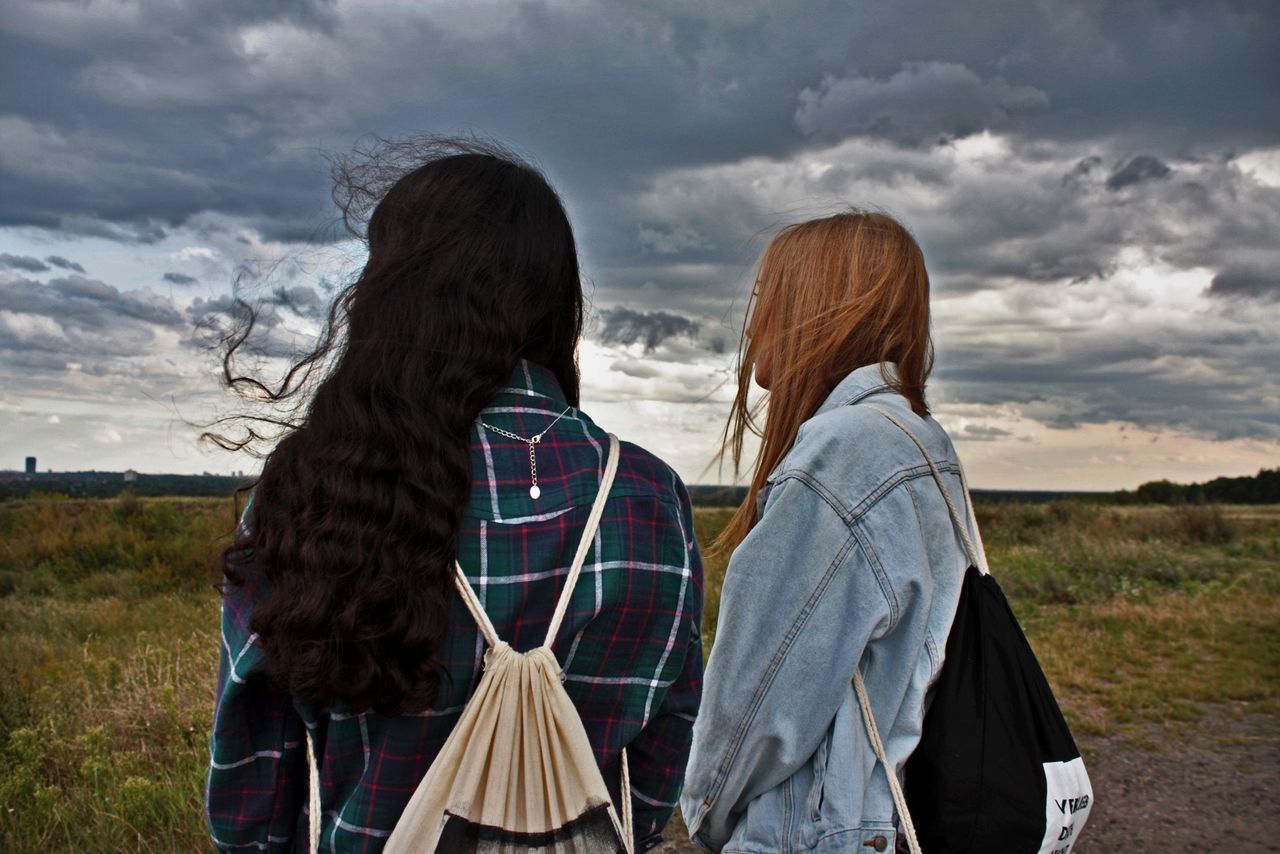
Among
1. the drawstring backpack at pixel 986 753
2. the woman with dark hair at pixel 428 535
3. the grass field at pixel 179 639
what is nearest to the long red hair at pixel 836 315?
the drawstring backpack at pixel 986 753

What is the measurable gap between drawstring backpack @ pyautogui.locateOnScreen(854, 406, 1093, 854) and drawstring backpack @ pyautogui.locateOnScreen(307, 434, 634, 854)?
57cm

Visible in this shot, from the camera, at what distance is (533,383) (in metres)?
1.72

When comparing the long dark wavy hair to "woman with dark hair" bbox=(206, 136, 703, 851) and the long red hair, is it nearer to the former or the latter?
"woman with dark hair" bbox=(206, 136, 703, 851)

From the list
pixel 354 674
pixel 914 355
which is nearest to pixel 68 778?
pixel 354 674

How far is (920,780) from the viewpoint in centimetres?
188

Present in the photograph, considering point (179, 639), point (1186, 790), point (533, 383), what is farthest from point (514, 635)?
point (179, 639)

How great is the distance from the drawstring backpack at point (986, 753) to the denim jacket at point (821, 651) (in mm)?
43

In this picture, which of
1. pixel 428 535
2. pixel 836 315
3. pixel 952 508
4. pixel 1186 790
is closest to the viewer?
pixel 428 535

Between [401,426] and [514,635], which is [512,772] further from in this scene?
[401,426]

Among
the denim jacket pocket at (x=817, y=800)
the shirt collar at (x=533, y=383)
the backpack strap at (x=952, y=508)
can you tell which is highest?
the shirt collar at (x=533, y=383)

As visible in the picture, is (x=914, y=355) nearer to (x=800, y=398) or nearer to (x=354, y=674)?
(x=800, y=398)

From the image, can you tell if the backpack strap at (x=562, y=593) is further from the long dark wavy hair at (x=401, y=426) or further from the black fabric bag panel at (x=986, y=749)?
the black fabric bag panel at (x=986, y=749)

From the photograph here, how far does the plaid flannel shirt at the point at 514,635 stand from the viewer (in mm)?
1575

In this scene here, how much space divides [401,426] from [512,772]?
1.90ft
